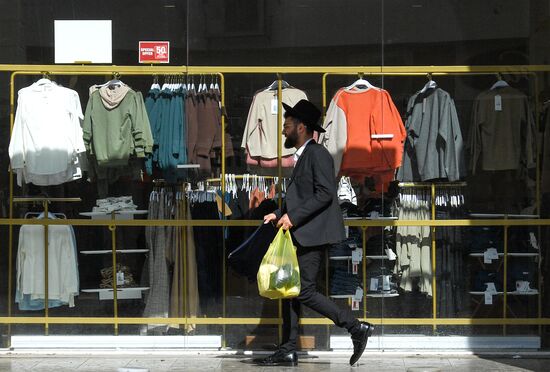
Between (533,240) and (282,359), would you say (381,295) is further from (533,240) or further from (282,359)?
(533,240)

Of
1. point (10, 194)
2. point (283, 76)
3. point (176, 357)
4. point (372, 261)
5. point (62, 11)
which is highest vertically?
point (62, 11)

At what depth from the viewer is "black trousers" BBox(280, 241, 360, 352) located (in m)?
8.51

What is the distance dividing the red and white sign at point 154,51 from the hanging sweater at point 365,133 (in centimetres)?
158

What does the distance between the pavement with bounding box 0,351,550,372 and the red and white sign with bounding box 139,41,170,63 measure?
267cm

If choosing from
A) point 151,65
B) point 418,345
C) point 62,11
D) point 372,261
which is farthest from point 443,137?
point 62,11

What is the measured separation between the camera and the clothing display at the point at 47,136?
9625mm

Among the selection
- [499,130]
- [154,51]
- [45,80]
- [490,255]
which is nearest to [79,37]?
[45,80]

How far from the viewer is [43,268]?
977 centimetres

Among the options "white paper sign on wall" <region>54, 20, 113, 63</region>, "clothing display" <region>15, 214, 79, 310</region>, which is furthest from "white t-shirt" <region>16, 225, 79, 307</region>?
"white paper sign on wall" <region>54, 20, 113, 63</region>

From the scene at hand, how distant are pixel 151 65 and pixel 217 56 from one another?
613mm

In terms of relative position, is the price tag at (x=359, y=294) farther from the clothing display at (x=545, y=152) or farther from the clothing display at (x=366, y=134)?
the clothing display at (x=545, y=152)

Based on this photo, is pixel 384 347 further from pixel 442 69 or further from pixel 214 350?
pixel 442 69

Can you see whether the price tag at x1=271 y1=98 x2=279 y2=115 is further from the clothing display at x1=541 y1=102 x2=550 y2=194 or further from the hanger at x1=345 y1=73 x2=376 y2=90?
the clothing display at x1=541 y1=102 x2=550 y2=194

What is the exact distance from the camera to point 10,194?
31.9 feet
